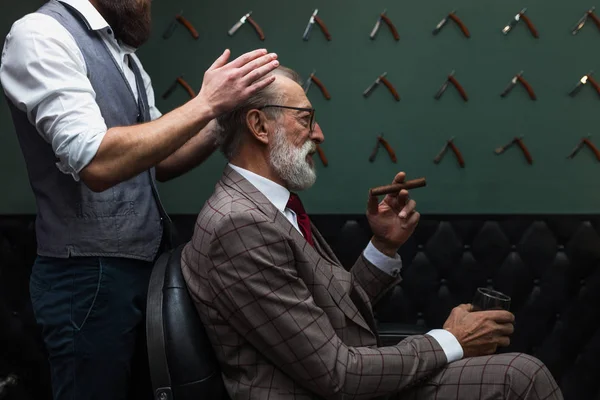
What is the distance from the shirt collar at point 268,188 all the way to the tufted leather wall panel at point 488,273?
0.87m

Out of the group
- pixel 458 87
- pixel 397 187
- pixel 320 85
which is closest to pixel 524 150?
pixel 458 87

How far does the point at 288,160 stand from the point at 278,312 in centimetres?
46

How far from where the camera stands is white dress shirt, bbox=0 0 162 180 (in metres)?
1.50

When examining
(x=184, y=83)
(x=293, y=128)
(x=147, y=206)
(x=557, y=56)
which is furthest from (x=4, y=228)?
(x=557, y=56)

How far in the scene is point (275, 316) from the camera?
151 cm

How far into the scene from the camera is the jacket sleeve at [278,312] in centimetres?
152

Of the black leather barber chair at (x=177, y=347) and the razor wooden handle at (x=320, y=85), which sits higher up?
the razor wooden handle at (x=320, y=85)

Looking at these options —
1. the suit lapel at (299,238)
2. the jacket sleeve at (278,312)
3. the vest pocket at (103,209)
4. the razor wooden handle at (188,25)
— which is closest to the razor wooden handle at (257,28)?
the razor wooden handle at (188,25)

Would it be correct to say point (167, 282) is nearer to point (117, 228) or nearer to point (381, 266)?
point (117, 228)

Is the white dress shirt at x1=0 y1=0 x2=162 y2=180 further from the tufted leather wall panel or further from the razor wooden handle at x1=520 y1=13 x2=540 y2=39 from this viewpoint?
the razor wooden handle at x1=520 y1=13 x2=540 y2=39

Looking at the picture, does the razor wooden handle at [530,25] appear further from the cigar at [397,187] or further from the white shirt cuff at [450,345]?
the white shirt cuff at [450,345]

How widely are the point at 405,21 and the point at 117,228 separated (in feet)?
4.99

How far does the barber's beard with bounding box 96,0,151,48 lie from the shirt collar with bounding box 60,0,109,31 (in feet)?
0.17

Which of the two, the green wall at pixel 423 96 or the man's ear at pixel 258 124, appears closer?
the man's ear at pixel 258 124
